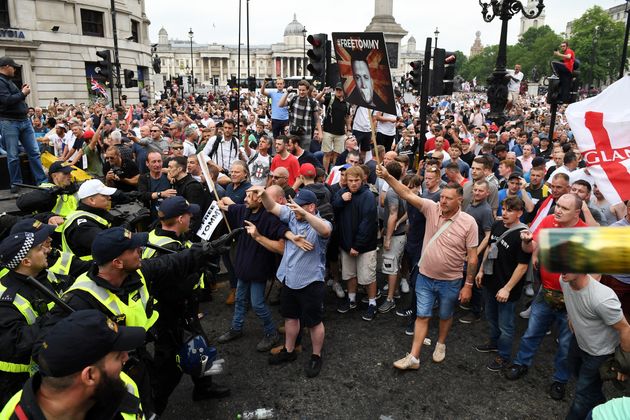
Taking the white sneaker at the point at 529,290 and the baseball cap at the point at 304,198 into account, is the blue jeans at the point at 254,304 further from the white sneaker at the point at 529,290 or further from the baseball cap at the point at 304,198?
the white sneaker at the point at 529,290

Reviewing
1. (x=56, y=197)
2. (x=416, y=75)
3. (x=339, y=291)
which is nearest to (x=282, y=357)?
(x=339, y=291)

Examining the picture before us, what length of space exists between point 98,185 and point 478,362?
4582 millimetres

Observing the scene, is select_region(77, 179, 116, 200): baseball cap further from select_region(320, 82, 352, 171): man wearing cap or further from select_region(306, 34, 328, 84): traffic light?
select_region(306, 34, 328, 84): traffic light

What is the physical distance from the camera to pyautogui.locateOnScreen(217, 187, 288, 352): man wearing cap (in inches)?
197

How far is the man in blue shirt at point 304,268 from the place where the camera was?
4770 millimetres

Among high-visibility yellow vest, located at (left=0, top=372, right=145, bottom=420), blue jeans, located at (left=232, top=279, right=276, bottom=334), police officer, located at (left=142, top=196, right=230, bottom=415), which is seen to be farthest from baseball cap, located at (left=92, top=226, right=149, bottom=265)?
blue jeans, located at (left=232, top=279, right=276, bottom=334)

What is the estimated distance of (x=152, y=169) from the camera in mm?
6781

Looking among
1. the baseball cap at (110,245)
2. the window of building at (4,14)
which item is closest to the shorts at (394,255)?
the baseball cap at (110,245)

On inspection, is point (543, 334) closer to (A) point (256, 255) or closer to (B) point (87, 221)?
(A) point (256, 255)

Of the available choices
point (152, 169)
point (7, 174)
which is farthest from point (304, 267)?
point (7, 174)

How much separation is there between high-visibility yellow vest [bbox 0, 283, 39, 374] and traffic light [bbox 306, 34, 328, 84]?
29.0 feet

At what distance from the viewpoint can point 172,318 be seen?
3.95m

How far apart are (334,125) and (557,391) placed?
25.3 ft

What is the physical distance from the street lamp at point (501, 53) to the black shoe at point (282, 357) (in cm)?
1058
